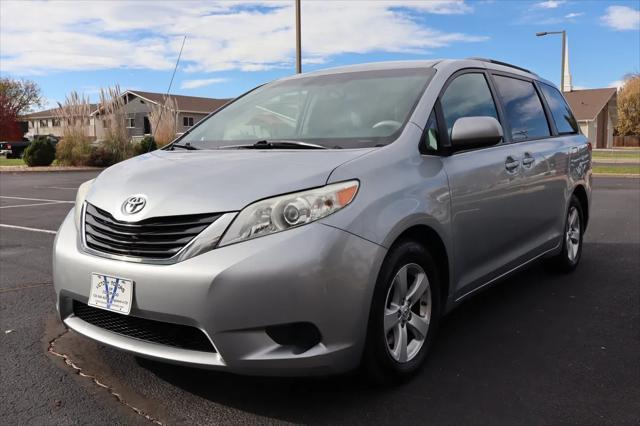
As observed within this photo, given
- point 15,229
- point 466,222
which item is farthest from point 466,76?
point 15,229

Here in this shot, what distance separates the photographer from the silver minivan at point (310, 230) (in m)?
2.45

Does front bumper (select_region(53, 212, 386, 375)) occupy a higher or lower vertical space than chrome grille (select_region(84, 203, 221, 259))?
lower

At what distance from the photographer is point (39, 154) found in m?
25.2

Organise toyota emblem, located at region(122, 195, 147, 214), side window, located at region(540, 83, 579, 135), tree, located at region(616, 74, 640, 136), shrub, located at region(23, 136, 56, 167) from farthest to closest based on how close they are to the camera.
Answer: tree, located at region(616, 74, 640, 136), shrub, located at region(23, 136, 56, 167), side window, located at region(540, 83, 579, 135), toyota emblem, located at region(122, 195, 147, 214)

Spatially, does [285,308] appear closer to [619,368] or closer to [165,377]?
[165,377]

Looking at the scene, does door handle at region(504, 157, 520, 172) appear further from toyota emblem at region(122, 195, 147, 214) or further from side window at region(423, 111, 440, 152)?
toyota emblem at region(122, 195, 147, 214)

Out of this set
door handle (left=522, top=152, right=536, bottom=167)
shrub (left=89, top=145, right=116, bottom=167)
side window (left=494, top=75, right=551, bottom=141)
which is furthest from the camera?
shrub (left=89, top=145, right=116, bottom=167)

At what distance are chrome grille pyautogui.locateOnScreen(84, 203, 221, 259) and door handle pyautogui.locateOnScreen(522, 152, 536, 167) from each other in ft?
8.29

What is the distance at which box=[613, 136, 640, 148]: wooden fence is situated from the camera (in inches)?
2224

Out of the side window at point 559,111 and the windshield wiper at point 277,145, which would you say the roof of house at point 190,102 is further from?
the windshield wiper at point 277,145

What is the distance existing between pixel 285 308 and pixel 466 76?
7.35ft

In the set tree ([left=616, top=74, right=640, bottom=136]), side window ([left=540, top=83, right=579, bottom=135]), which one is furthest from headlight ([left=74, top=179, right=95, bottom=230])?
tree ([left=616, top=74, right=640, bottom=136])

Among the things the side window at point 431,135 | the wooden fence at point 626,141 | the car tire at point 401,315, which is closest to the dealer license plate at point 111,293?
the car tire at point 401,315

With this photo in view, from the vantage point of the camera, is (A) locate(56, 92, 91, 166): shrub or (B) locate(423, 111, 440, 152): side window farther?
(A) locate(56, 92, 91, 166): shrub
